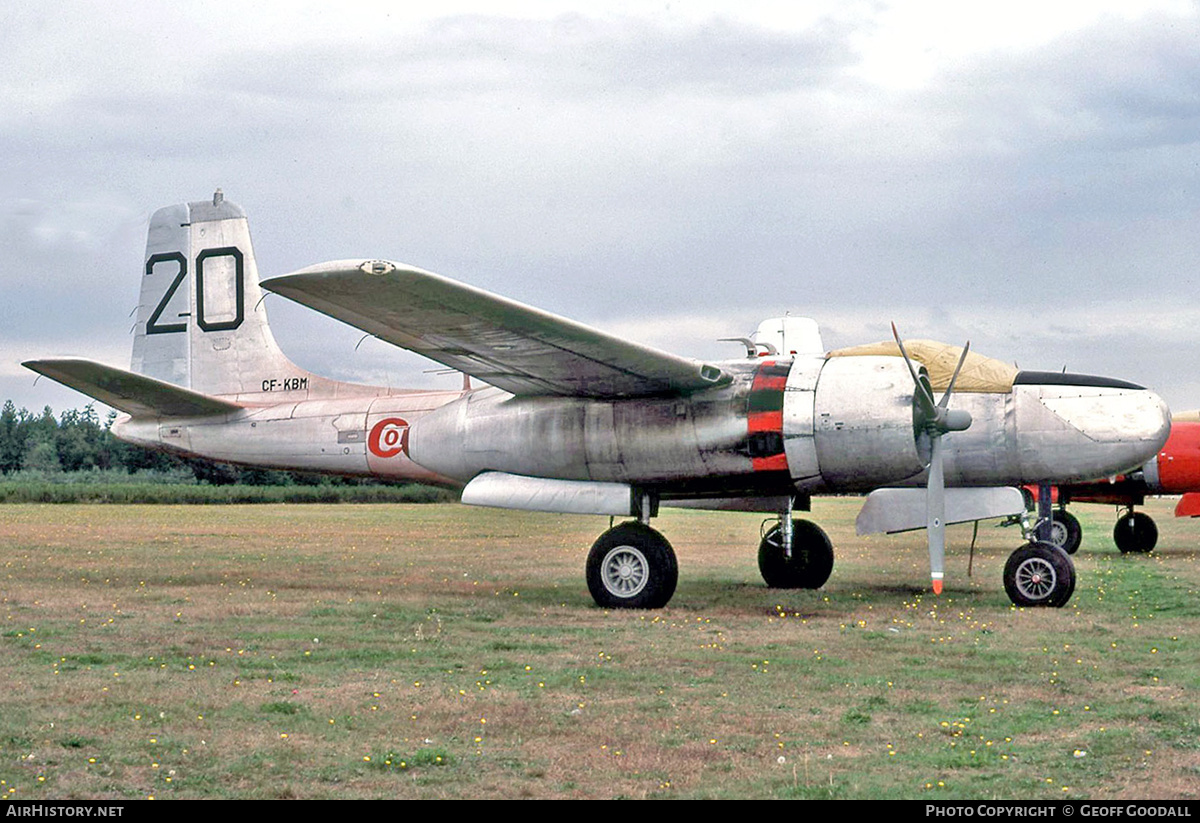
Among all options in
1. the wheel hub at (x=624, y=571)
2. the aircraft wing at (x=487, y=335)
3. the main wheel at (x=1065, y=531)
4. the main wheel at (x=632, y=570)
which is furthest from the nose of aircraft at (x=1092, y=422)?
the main wheel at (x=1065, y=531)

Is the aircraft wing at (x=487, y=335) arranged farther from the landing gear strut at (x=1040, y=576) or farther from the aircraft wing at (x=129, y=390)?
the aircraft wing at (x=129, y=390)

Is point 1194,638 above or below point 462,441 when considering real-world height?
below

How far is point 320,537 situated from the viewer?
27.0 meters

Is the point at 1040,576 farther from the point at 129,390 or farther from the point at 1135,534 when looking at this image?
the point at 1135,534

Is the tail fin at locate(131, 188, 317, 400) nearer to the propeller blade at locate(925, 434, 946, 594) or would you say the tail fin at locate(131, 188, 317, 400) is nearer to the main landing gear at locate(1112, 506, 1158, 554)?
the propeller blade at locate(925, 434, 946, 594)

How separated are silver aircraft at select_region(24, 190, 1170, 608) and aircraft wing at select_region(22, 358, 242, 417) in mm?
44

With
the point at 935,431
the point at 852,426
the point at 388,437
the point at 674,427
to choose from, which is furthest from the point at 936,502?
the point at 388,437

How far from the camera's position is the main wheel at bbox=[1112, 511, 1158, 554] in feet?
78.4

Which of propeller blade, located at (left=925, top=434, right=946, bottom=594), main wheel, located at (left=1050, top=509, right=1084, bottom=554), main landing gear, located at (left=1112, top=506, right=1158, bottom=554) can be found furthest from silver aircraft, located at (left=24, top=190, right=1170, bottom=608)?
main landing gear, located at (left=1112, top=506, right=1158, bottom=554)

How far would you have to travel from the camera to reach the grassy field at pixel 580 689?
5.89 meters

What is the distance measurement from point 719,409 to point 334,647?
4594mm

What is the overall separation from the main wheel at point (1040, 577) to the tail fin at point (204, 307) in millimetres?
9906

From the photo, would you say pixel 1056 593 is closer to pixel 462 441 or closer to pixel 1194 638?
pixel 1194 638

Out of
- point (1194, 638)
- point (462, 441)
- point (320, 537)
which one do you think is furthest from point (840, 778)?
point (320, 537)
